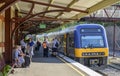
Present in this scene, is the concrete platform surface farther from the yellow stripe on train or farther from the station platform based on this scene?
the yellow stripe on train

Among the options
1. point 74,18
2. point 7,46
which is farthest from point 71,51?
point 7,46

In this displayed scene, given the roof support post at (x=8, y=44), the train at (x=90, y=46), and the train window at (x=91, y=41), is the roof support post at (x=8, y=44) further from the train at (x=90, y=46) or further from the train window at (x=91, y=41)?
the train window at (x=91, y=41)

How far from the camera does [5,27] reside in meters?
18.4

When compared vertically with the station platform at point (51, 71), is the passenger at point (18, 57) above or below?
above

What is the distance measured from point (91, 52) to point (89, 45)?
528mm

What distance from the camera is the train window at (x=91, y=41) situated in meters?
A: 24.9

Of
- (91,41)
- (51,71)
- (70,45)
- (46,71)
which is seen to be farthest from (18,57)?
(70,45)

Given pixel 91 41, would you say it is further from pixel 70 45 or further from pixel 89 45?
pixel 70 45

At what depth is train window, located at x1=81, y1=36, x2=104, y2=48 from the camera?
24.9 meters

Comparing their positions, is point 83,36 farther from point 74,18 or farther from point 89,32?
point 74,18

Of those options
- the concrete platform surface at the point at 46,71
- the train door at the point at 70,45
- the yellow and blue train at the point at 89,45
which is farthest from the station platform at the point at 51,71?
the train door at the point at 70,45

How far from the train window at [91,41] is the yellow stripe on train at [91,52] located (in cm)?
32

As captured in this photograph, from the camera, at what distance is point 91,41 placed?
25.1 meters

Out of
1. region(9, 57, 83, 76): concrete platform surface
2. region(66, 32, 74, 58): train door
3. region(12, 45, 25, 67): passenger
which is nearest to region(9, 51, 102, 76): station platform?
region(9, 57, 83, 76): concrete platform surface
